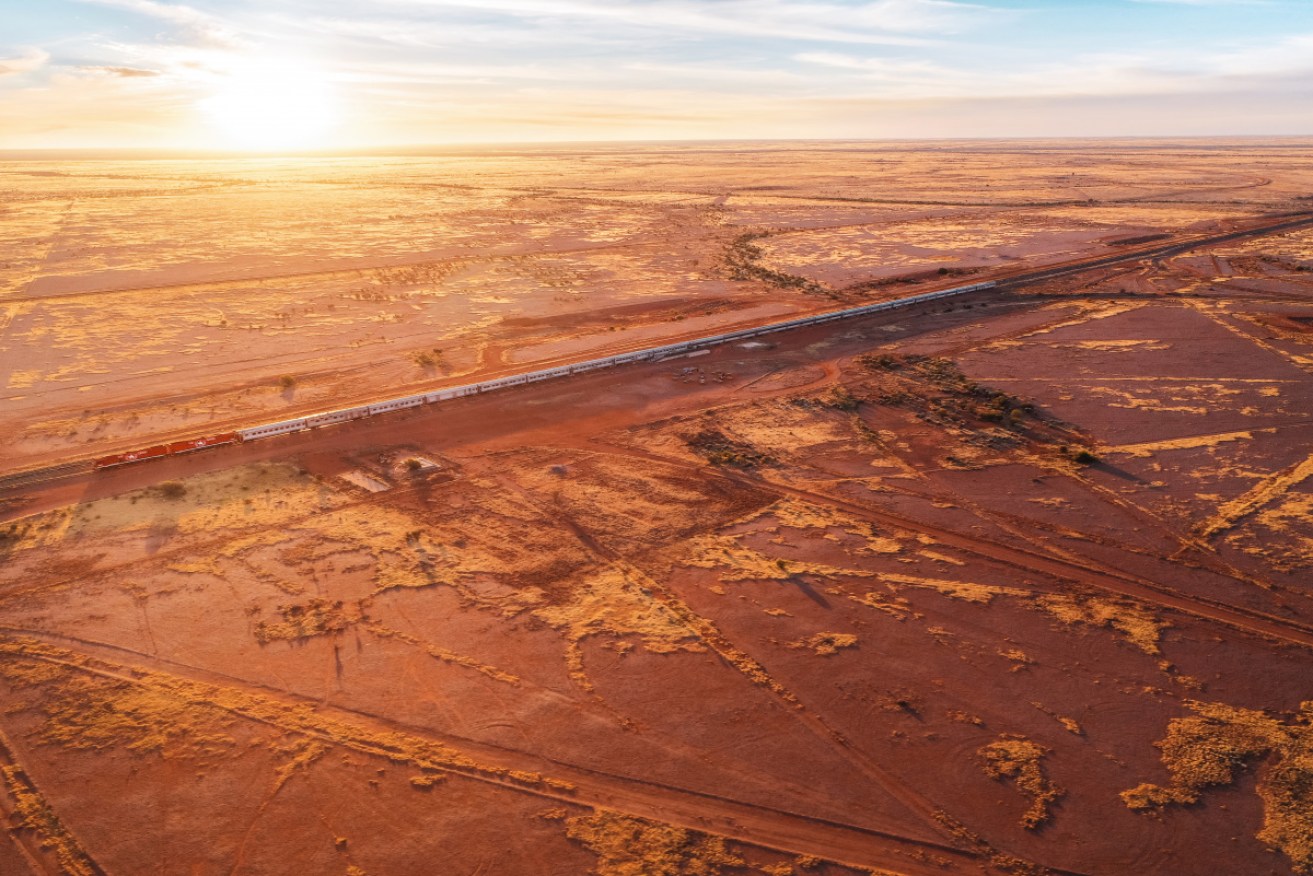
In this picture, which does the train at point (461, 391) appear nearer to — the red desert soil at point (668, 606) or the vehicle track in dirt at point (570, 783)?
the red desert soil at point (668, 606)

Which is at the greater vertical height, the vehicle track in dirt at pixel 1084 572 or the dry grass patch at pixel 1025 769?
the vehicle track in dirt at pixel 1084 572

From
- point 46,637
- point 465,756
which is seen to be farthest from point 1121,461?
point 46,637

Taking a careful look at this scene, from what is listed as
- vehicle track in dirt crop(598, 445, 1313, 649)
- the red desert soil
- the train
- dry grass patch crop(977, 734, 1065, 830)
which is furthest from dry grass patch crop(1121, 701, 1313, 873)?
the train

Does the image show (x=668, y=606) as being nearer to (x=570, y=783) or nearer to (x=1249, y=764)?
(x=570, y=783)

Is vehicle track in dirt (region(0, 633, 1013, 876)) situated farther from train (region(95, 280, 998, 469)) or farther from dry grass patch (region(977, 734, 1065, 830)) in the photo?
train (region(95, 280, 998, 469))

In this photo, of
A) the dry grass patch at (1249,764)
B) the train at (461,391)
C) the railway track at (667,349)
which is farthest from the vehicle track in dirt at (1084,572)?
the railway track at (667,349)

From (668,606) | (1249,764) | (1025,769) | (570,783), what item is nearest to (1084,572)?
(1249,764)

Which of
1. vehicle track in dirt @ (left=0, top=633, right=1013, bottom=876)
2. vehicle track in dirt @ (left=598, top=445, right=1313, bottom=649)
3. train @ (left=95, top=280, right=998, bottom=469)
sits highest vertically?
train @ (left=95, top=280, right=998, bottom=469)
